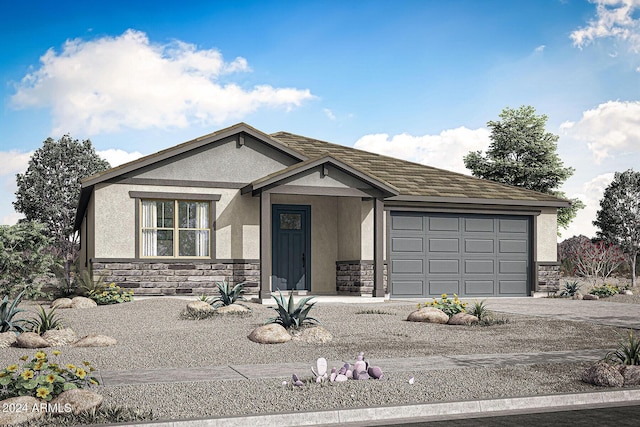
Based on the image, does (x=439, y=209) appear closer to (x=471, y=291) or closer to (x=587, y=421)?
(x=471, y=291)

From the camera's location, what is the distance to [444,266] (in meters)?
23.1

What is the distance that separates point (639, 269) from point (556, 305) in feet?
68.8

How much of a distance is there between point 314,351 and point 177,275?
32.5ft

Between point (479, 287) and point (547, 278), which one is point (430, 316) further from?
point (547, 278)

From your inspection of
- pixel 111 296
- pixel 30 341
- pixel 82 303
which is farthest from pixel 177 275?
pixel 30 341

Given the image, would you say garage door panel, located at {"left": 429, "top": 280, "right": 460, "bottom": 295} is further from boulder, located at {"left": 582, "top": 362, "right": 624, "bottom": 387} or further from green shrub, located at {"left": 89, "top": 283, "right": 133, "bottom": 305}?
boulder, located at {"left": 582, "top": 362, "right": 624, "bottom": 387}

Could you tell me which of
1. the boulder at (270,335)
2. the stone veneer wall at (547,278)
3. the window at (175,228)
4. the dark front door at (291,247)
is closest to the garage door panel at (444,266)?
the stone veneer wall at (547,278)

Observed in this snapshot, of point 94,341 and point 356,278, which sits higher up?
point 356,278

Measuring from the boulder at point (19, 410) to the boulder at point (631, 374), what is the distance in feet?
21.9

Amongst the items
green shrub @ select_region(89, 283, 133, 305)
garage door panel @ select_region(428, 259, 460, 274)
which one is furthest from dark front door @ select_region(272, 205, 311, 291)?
green shrub @ select_region(89, 283, 133, 305)

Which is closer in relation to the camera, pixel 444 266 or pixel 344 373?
pixel 344 373

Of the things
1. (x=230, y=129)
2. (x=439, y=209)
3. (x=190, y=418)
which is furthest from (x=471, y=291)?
(x=190, y=418)

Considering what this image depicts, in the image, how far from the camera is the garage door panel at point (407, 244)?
2241 cm

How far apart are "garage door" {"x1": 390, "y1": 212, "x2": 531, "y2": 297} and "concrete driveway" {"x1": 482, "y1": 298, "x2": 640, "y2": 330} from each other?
1.87m
